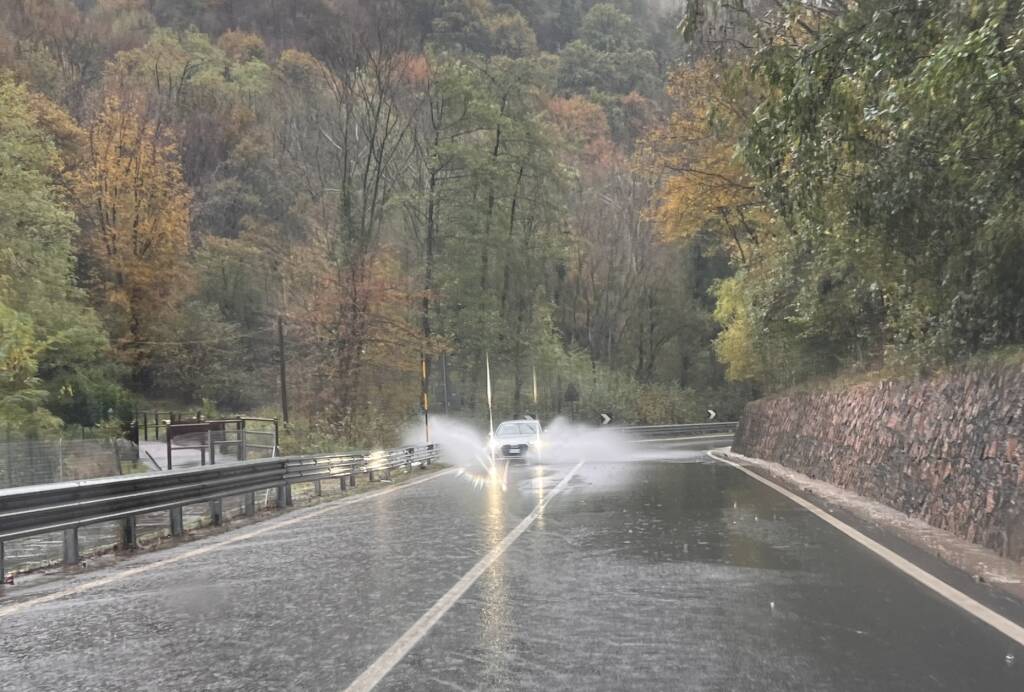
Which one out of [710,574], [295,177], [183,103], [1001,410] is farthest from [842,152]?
[183,103]

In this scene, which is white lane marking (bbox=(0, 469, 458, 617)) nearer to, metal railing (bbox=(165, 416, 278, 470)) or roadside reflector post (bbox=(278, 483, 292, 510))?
roadside reflector post (bbox=(278, 483, 292, 510))

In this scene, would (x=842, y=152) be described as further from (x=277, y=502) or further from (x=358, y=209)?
(x=358, y=209)

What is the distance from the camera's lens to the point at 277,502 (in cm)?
1578

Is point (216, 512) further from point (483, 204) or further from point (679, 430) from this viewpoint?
point (679, 430)

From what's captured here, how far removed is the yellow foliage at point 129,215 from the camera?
1578 inches

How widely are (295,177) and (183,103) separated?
A: 9.19 metres

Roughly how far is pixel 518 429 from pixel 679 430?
82.3 feet

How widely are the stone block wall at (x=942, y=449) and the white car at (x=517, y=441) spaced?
38.4 ft

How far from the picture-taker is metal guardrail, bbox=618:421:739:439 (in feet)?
164

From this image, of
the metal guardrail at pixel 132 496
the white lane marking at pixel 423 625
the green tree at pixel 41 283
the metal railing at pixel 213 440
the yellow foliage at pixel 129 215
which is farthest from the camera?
the yellow foliage at pixel 129 215

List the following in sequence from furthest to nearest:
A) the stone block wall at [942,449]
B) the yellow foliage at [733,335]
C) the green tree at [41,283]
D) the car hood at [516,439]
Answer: the yellow foliage at [733,335], the car hood at [516,439], the green tree at [41,283], the stone block wall at [942,449]


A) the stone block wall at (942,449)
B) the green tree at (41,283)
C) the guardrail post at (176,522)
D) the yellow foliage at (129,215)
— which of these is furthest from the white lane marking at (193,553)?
the yellow foliage at (129,215)

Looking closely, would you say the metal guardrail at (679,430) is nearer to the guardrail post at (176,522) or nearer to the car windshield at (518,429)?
the car windshield at (518,429)

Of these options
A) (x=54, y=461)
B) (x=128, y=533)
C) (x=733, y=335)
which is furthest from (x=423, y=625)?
(x=733, y=335)
